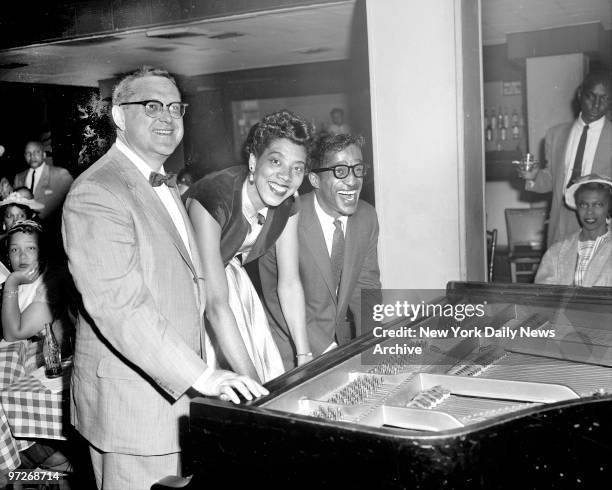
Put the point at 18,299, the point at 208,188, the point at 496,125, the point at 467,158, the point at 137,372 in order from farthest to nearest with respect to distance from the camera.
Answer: the point at 496,125 < the point at 467,158 < the point at 18,299 < the point at 208,188 < the point at 137,372

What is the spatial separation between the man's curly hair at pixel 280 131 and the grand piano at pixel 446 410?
0.82 metres

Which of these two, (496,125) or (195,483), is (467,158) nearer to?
(195,483)

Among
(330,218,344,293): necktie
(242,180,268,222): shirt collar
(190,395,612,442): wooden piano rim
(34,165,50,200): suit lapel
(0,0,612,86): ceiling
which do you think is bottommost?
(190,395,612,442): wooden piano rim

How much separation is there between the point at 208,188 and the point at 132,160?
518mm

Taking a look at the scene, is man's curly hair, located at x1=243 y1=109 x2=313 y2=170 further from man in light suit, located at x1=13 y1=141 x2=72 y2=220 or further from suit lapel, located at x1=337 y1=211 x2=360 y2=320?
man in light suit, located at x1=13 y1=141 x2=72 y2=220

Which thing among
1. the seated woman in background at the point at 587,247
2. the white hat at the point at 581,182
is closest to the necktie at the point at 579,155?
the white hat at the point at 581,182

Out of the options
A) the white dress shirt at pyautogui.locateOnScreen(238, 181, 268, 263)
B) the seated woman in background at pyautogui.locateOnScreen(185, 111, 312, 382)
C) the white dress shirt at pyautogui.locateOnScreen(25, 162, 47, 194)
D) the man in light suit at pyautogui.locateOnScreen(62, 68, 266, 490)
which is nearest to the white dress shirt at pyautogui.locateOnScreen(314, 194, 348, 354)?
the seated woman in background at pyautogui.locateOnScreen(185, 111, 312, 382)

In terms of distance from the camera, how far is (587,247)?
3.54 metres

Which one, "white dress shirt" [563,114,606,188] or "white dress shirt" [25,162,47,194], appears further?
"white dress shirt" [25,162,47,194]

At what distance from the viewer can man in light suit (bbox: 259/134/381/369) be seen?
281 cm

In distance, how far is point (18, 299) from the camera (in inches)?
117

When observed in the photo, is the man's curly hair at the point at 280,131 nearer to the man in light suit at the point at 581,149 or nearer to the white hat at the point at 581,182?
the white hat at the point at 581,182

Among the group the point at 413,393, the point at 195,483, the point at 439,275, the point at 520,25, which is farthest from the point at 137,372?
the point at 520,25

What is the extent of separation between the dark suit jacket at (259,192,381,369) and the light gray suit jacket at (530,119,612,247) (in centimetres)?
190
